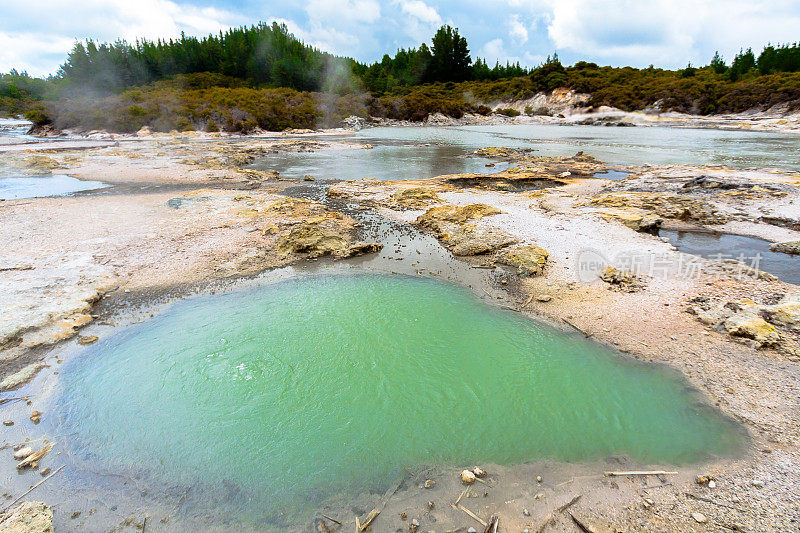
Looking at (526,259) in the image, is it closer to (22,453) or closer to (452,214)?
(452,214)

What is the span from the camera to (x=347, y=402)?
5262mm

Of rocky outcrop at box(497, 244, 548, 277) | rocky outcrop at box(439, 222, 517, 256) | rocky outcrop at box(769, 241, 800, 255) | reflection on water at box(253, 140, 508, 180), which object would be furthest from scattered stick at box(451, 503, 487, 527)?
reflection on water at box(253, 140, 508, 180)

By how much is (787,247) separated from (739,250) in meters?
1.12

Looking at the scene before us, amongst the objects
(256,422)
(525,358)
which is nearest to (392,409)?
(256,422)

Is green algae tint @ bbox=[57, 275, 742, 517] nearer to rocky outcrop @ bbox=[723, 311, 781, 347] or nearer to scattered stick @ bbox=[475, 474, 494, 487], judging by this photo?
scattered stick @ bbox=[475, 474, 494, 487]

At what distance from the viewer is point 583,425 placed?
4.86 metres

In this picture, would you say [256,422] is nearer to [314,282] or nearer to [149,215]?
[314,282]

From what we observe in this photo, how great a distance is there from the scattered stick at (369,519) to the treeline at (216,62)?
86.9 meters

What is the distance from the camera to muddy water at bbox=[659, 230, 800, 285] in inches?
344

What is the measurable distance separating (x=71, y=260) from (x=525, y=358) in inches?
428

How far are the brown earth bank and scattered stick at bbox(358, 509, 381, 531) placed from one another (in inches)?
2.3

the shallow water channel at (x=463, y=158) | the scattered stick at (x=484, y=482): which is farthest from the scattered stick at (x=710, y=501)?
the shallow water channel at (x=463, y=158)

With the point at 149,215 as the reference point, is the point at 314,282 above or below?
below

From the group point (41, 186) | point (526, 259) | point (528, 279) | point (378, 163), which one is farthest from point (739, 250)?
point (41, 186)
